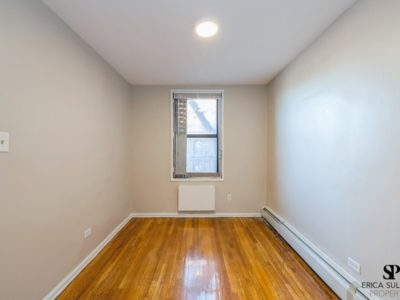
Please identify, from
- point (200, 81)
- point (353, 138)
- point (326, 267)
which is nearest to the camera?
point (353, 138)

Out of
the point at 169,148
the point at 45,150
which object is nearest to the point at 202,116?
the point at 169,148

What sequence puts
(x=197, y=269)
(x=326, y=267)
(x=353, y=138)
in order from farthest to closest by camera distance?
1. (x=197, y=269)
2. (x=326, y=267)
3. (x=353, y=138)

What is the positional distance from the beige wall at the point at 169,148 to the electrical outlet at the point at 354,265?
2198 mm

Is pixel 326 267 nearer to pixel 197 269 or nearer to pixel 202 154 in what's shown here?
pixel 197 269

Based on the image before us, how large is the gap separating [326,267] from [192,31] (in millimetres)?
2615

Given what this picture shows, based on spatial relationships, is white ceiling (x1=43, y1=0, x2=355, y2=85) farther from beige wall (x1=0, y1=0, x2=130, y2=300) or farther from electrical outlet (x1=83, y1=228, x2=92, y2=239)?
electrical outlet (x1=83, y1=228, x2=92, y2=239)

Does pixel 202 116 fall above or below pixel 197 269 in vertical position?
above

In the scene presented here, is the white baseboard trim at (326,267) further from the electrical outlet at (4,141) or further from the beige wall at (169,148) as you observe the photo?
the electrical outlet at (4,141)

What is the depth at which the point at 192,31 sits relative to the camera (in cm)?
212

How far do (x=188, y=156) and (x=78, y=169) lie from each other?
2.13 m

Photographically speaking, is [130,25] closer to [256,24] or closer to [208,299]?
[256,24]

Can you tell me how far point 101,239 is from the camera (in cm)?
272

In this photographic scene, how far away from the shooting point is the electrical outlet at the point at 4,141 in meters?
1.34

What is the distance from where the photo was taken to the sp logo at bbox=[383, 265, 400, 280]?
1379 mm
